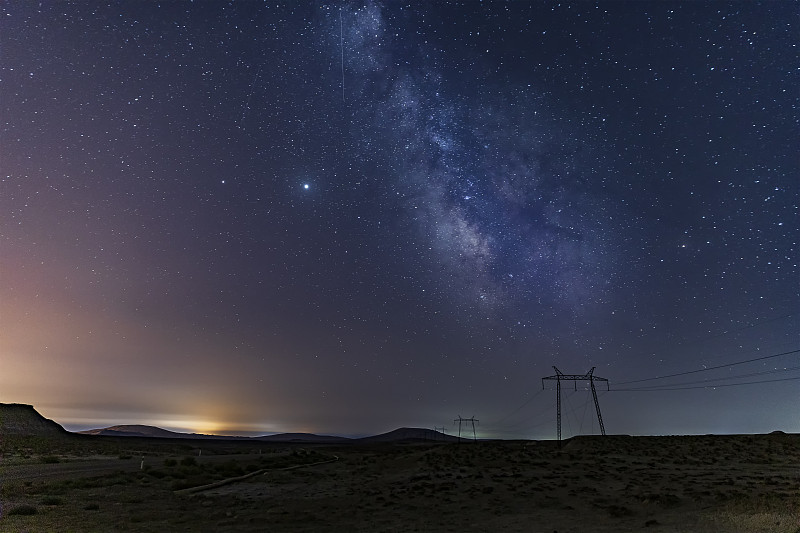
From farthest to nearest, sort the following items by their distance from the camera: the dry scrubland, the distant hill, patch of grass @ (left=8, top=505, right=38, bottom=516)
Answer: the distant hill, patch of grass @ (left=8, top=505, right=38, bottom=516), the dry scrubland

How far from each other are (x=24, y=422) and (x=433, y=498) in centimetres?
16844

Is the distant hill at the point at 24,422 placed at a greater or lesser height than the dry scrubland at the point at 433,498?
lesser

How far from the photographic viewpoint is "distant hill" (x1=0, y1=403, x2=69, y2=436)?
13188 centimetres

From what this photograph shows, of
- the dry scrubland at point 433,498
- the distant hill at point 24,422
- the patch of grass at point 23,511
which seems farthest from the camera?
the distant hill at point 24,422

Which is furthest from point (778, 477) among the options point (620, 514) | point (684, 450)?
point (684, 450)

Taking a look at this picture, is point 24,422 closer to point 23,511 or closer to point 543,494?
point 23,511

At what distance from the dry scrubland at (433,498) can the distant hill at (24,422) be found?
115 meters

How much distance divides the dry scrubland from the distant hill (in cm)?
11506

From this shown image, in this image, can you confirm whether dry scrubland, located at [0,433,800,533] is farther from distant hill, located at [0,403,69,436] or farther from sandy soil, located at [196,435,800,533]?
distant hill, located at [0,403,69,436]

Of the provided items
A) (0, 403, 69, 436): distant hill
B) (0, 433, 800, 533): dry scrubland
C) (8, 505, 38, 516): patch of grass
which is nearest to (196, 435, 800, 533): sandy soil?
(0, 433, 800, 533): dry scrubland

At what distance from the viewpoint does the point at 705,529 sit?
1625 centimetres

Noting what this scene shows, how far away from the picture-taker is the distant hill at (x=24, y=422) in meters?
132

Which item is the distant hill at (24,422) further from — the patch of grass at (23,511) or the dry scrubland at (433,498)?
the patch of grass at (23,511)

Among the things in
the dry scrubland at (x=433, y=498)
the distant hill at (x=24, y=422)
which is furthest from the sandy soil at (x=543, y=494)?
the distant hill at (x=24, y=422)
